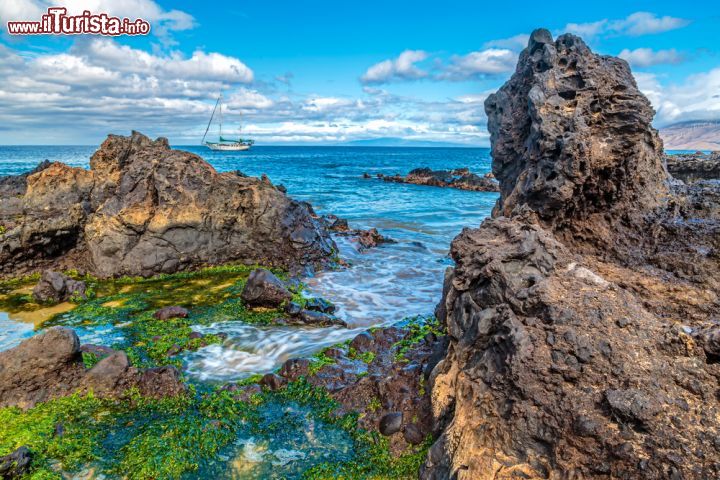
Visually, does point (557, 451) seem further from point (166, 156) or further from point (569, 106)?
point (166, 156)

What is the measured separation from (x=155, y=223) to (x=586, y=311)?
42.2 ft

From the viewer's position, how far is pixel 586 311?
4.26 meters

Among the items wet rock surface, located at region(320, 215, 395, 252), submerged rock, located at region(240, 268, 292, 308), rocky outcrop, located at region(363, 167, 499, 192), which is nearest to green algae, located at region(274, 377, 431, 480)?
submerged rock, located at region(240, 268, 292, 308)

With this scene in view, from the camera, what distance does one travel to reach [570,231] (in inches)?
283

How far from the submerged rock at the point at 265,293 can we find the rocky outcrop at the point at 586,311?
18.5ft

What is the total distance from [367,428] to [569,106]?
238 inches

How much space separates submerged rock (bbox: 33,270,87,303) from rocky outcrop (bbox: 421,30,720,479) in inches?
391

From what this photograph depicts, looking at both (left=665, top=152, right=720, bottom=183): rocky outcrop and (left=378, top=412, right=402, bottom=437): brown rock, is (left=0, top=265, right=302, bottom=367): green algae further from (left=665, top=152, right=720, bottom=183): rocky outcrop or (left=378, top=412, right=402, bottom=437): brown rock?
(left=665, top=152, right=720, bottom=183): rocky outcrop

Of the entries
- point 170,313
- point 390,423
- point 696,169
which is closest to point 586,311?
point 390,423

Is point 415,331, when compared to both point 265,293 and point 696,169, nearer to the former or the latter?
point 265,293

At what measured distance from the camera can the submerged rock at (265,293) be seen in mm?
10703

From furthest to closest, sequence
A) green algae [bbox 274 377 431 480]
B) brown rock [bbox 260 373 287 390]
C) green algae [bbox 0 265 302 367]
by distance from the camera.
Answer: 1. green algae [bbox 0 265 302 367]
2. brown rock [bbox 260 373 287 390]
3. green algae [bbox 274 377 431 480]

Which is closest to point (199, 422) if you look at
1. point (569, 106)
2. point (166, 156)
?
point (569, 106)

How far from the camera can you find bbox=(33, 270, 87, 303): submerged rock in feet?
36.5
